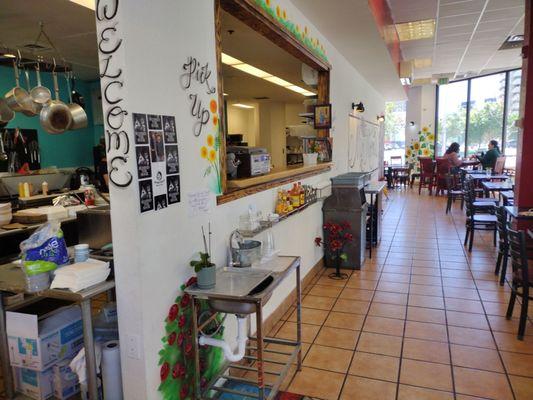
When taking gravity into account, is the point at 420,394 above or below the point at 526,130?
below

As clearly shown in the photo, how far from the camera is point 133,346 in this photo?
1701 millimetres

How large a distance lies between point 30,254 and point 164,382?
90 cm

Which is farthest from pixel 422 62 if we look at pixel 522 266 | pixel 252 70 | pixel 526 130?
pixel 522 266

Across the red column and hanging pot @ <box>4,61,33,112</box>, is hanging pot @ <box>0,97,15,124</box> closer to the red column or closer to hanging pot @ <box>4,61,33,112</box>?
hanging pot @ <box>4,61,33,112</box>

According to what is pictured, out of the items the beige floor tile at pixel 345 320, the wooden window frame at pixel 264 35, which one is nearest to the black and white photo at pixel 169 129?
the wooden window frame at pixel 264 35

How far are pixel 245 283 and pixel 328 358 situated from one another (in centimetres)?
110

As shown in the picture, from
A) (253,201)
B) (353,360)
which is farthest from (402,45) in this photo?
(353,360)

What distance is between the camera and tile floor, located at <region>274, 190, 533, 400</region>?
7.66 ft

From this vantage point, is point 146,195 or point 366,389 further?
point 366,389

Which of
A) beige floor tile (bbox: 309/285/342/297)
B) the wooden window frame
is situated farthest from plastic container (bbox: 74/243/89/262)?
beige floor tile (bbox: 309/285/342/297)

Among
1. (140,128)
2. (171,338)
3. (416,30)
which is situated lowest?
(171,338)

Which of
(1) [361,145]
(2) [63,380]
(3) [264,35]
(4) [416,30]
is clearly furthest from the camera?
(1) [361,145]

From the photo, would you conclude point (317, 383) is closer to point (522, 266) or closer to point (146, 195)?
point (146, 195)

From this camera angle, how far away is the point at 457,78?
11586mm
